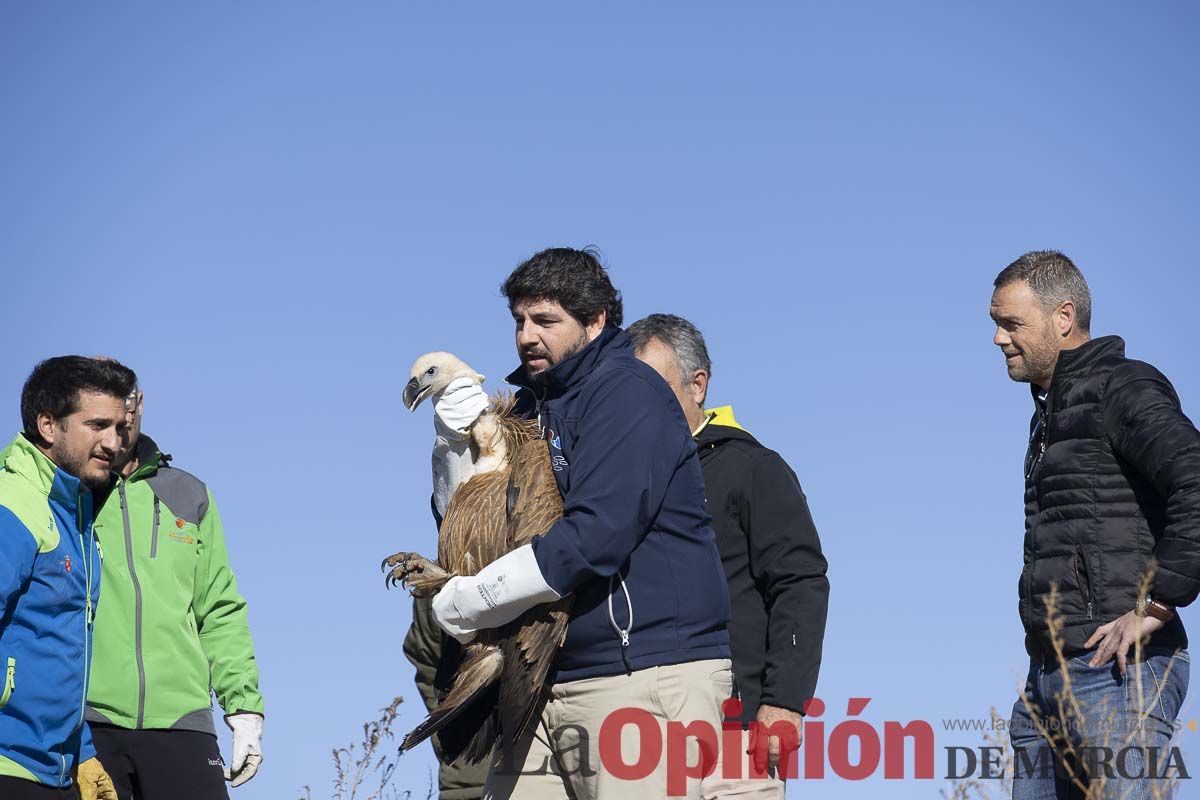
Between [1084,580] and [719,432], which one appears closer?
[1084,580]

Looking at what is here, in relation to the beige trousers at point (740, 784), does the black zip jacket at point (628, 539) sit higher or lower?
higher

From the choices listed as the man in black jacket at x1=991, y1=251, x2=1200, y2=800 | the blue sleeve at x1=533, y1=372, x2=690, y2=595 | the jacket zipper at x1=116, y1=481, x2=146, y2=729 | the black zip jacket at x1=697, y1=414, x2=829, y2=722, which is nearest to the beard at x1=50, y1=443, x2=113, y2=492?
the jacket zipper at x1=116, y1=481, x2=146, y2=729

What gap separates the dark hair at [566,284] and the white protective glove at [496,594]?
0.86 metres

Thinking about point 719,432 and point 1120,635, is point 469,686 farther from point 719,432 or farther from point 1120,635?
point 1120,635

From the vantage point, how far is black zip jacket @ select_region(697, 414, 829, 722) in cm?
480

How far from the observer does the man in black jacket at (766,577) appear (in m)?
4.74

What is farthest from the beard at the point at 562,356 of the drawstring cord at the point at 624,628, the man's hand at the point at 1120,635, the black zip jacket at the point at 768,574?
the man's hand at the point at 1120,635

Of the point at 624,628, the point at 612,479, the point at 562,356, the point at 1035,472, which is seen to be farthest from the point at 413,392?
the point at 1035,472

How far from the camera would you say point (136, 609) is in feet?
17.8

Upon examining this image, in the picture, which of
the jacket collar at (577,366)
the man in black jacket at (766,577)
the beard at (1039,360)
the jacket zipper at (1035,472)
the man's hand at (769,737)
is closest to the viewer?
the jacket collar at (577,366)

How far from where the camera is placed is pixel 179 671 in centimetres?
545

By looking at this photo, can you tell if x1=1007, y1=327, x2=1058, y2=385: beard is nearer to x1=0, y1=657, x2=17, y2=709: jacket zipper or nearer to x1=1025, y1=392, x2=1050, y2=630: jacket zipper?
x1=1025, y1=392, x2=1050, y2=630: jacket zipper

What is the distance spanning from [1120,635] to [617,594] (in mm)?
1764

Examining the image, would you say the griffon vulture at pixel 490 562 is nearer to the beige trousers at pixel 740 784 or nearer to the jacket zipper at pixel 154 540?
the beige trousers at pixel 740 784
